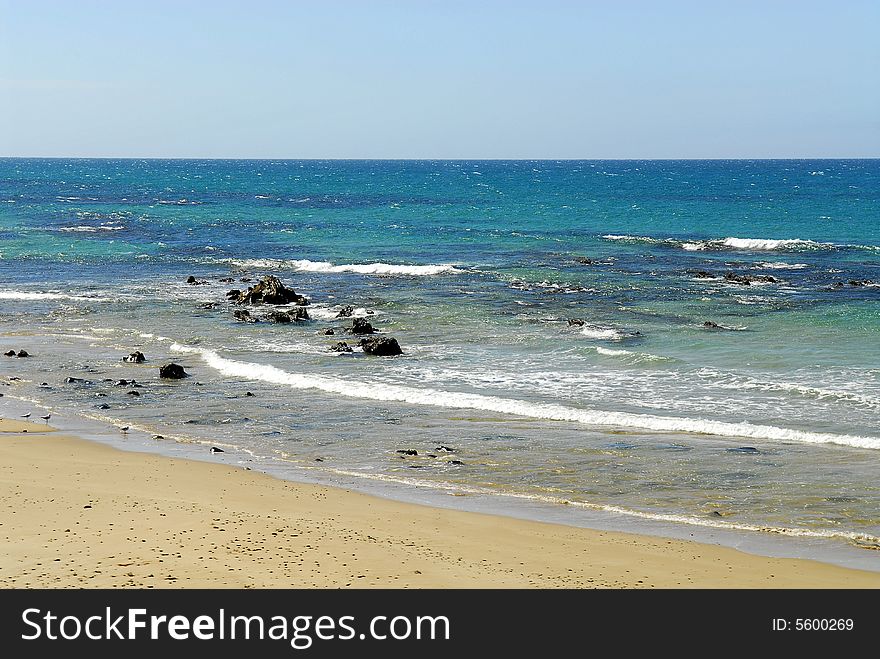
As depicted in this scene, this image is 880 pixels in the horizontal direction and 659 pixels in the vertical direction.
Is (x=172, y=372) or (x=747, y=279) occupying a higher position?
(x=747, y=279)

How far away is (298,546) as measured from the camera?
36.3 feet

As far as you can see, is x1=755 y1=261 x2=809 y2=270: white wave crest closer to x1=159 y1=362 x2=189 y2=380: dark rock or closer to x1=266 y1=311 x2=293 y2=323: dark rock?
x1=266 y1=311 x2=293 y2=323: dark rock

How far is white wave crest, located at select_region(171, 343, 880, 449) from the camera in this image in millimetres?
16922

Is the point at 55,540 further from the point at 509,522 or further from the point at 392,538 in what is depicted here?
the point at 509,522

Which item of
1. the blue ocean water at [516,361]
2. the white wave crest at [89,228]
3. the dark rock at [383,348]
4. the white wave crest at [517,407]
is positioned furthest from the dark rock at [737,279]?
the white wave crest at [89,228]

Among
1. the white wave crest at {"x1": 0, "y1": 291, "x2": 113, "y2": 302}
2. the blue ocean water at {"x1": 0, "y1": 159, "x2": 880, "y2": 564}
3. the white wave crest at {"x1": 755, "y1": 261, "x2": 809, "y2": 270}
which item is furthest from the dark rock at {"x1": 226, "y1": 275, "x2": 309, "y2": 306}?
the white wave crest at {"x1": 755, "y1": 261, "x2": 809, "y2": 270}

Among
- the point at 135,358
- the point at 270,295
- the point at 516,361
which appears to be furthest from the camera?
the point at 270,295

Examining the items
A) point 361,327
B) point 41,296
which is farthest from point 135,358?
point 41,296

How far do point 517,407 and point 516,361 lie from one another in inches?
184

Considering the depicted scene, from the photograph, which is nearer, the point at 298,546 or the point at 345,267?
the point at 298,546

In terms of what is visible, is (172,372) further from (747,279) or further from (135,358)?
(747,279)

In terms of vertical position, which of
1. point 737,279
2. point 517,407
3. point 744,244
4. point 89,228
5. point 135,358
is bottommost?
point 135,358
